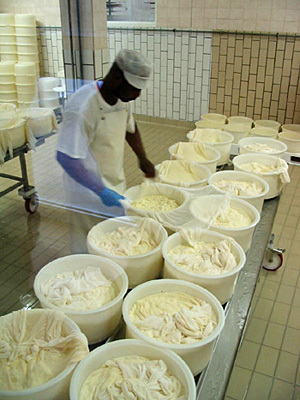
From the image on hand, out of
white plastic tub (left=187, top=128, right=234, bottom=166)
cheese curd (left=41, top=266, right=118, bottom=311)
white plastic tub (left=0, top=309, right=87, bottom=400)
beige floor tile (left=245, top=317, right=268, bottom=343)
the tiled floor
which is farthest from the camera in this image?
white plastic tub (left=187, top=128, right=234, bottom=166)

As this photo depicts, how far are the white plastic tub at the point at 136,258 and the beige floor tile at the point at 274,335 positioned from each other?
1.02m

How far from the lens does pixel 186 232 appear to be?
1.59 meters

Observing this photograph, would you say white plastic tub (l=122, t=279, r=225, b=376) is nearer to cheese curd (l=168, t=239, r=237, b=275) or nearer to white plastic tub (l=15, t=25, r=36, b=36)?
cheese curd (l=168, t=239, r=237, b=275)

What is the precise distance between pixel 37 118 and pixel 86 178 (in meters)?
1.22

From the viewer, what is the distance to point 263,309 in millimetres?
2330

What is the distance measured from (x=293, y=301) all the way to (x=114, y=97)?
5.91 feet

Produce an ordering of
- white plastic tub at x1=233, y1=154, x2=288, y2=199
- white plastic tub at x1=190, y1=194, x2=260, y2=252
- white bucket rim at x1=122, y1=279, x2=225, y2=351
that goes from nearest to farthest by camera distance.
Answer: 1. white bucket rim at x1=122, y1=279, x2=225, y2=351
2. white plastic tub at x1=190, y1=194, x2=260, y2=252
3. white plastic tub at x1=233, y1=154, x2=288, y2=199

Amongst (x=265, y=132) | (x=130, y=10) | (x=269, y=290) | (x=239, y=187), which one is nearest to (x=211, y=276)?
A: (x=239, y=187)

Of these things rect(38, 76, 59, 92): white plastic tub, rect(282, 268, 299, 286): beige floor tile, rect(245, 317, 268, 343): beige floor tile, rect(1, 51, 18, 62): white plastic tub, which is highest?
rect(1, 51, 18, 62): white plastic tub

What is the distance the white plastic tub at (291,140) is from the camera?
3.28 m

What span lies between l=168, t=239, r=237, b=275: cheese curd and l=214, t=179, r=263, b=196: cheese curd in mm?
558

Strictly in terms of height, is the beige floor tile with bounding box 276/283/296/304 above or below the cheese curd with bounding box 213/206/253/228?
below

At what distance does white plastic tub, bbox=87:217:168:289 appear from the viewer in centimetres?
139

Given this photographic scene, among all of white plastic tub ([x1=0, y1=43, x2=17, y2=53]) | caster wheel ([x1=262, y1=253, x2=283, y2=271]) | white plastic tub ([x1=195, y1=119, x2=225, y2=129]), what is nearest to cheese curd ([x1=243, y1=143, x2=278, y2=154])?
white plastic tub ([x1=195, y1=119, x2=225, y2=129])
